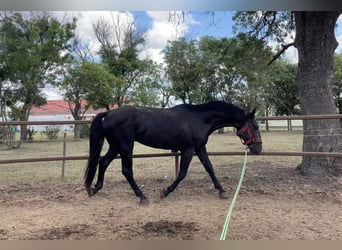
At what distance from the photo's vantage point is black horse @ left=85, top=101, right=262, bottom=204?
11.3 ft

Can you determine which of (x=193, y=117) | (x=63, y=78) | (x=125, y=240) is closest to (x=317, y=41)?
(x=193, y=117)

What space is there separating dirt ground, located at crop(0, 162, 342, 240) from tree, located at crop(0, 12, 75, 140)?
361 inches

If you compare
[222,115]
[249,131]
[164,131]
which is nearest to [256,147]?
[249,131]

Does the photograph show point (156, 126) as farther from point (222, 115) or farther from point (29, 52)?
point (29, 52)

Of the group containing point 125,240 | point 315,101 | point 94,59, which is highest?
point 94,59

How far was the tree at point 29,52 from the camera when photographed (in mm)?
11805

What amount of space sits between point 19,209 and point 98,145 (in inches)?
40.3

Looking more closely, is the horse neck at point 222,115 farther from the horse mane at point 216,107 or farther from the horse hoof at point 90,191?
the horse hoof at point 90,191

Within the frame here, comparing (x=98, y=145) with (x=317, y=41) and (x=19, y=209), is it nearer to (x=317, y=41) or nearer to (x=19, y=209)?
(x=19, y=209)

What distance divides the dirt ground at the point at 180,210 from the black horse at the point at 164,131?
10.0 inches

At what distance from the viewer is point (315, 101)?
4.21 metres

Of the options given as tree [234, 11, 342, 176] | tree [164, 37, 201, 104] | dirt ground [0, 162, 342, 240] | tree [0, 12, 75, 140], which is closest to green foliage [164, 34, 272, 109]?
tree [164, 37, 201, 104]

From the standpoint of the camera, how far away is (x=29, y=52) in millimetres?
12055

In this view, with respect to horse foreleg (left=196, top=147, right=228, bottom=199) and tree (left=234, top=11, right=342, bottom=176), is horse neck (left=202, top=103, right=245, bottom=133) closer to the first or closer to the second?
horse foreleg (left=196, top=147, right=228, bottom=199)
